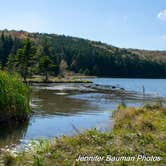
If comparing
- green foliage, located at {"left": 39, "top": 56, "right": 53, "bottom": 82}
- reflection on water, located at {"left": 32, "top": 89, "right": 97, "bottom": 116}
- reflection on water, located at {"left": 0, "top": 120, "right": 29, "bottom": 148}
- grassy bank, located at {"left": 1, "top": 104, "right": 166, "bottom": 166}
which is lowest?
reflection on water, located at {"left": 32, "top": 89, "right": 97, "bottom": 116}

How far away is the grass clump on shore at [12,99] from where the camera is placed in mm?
18684

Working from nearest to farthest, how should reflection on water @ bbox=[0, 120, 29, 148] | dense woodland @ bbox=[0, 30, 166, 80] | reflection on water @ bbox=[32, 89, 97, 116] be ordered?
1. reflection on water @ bbox=[0, 120, 29, 148]
2. reflection on water @ bbox=[32, 89, 97, 116]
3. dense woodland @ bbox=[0, 30, 166, 80]

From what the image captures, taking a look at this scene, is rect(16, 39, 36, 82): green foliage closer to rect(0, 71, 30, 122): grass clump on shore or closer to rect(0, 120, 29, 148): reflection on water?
rect(0, 71, 30, 122): grass clump on shore

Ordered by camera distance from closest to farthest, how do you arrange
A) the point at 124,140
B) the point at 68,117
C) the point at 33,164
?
the point at 33,164
the point at 124,140
the point at 68,117

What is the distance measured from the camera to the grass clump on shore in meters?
18.7

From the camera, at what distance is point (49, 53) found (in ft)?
395

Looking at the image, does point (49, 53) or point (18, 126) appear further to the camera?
point (49, 53)

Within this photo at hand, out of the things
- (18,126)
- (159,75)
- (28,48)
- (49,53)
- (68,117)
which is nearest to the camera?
(18,126)

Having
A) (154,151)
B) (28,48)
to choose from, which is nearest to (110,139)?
(154,151)

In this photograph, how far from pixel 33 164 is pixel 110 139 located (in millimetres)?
2643

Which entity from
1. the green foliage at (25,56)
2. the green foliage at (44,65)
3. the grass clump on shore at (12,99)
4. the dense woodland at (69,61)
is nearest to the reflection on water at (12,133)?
the grass clump on shore at (12,99)

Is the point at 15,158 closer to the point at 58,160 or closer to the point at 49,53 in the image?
the point at 58,160

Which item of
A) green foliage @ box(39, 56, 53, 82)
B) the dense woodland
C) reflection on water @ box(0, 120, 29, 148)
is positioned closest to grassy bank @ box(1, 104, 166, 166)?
reflection on water @ box(0, 120, 29, 148)

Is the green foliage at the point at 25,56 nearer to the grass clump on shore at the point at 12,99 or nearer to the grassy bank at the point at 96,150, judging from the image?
the grass clump on shore at the point at 12,99
